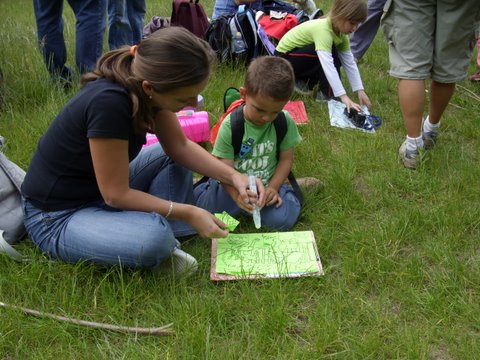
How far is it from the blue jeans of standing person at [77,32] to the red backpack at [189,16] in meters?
0.87

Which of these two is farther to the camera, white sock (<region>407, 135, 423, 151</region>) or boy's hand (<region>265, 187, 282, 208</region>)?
white sock (<region>407, 135, 423, 151</region>)

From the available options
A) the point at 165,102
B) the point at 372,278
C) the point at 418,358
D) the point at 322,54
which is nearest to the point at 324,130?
A: the point at 322,54

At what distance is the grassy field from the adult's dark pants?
124cm

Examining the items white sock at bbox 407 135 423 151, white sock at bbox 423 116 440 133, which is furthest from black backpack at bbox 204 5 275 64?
white sock at bbox 407 135 423 151

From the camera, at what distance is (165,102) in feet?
5.64

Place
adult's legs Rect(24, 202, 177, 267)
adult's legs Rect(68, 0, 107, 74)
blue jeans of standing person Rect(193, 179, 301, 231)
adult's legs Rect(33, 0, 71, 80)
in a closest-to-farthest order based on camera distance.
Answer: adult's legs Rect(24, 202, 177, 267) < blue jeans of standing person Rect(193, 179, 301, 231) < adult's legs Rect(68, 0, 107, 74) < adult's legs Rect(33, 0, 71, 80)

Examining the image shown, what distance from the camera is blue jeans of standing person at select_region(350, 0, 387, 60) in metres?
4.08

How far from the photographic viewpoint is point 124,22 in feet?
13.3

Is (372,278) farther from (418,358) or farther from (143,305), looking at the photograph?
(143,305)

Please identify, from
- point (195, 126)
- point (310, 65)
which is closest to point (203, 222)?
point (195, 126)

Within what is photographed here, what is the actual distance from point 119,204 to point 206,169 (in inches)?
19.0

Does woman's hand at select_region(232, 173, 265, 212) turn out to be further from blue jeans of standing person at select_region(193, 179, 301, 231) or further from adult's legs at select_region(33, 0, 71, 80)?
adult's legs at select_region(33, 0, 71, 80)

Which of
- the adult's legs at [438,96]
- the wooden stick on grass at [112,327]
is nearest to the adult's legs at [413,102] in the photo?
the adult's legs at [438,96]

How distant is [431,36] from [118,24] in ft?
8.35
